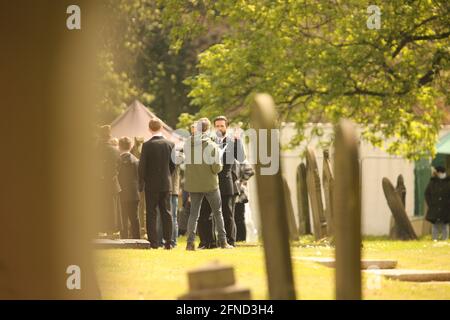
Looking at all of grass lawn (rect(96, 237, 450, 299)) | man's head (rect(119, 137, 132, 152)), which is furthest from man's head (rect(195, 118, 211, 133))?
man's head (rect(119, 137, 132, 152))

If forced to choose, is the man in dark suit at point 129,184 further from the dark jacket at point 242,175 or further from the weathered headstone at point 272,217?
the weathered headstone at point 272,217

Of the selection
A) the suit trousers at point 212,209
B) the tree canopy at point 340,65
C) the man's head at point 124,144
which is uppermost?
the tree canopy at point 340,65

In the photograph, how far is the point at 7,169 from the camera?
29.2 ft

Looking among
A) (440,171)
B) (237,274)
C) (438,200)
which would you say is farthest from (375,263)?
(440,171)

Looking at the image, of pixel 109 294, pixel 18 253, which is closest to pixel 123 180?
pixel 109 294

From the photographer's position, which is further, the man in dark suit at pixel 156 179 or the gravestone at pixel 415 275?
the man in dark suit at pixel 156 179

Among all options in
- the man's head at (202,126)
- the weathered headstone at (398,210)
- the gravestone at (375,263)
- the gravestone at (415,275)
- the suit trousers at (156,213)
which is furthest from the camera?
the weathered headstone at (398,210)

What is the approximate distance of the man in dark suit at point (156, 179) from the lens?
18.5m

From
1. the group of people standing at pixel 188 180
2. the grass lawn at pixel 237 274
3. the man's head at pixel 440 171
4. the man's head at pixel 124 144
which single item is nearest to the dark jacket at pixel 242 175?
the group of people standing at pixel 188 180

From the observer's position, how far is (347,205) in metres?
7.28

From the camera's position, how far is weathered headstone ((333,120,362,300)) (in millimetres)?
7234

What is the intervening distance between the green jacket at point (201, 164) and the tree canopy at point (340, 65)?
39.9ft

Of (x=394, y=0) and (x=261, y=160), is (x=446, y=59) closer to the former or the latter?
(x=394, y=0)

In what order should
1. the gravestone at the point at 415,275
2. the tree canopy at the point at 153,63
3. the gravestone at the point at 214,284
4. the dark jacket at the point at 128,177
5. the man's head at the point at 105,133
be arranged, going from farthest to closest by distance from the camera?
the tree canopy at the point at 153,63 < the dark jacket at the point at 128,177 < the man's head at the point at 105,133 < the gravestone at the point at 415,275 < the gravestone at the point at 214,284
